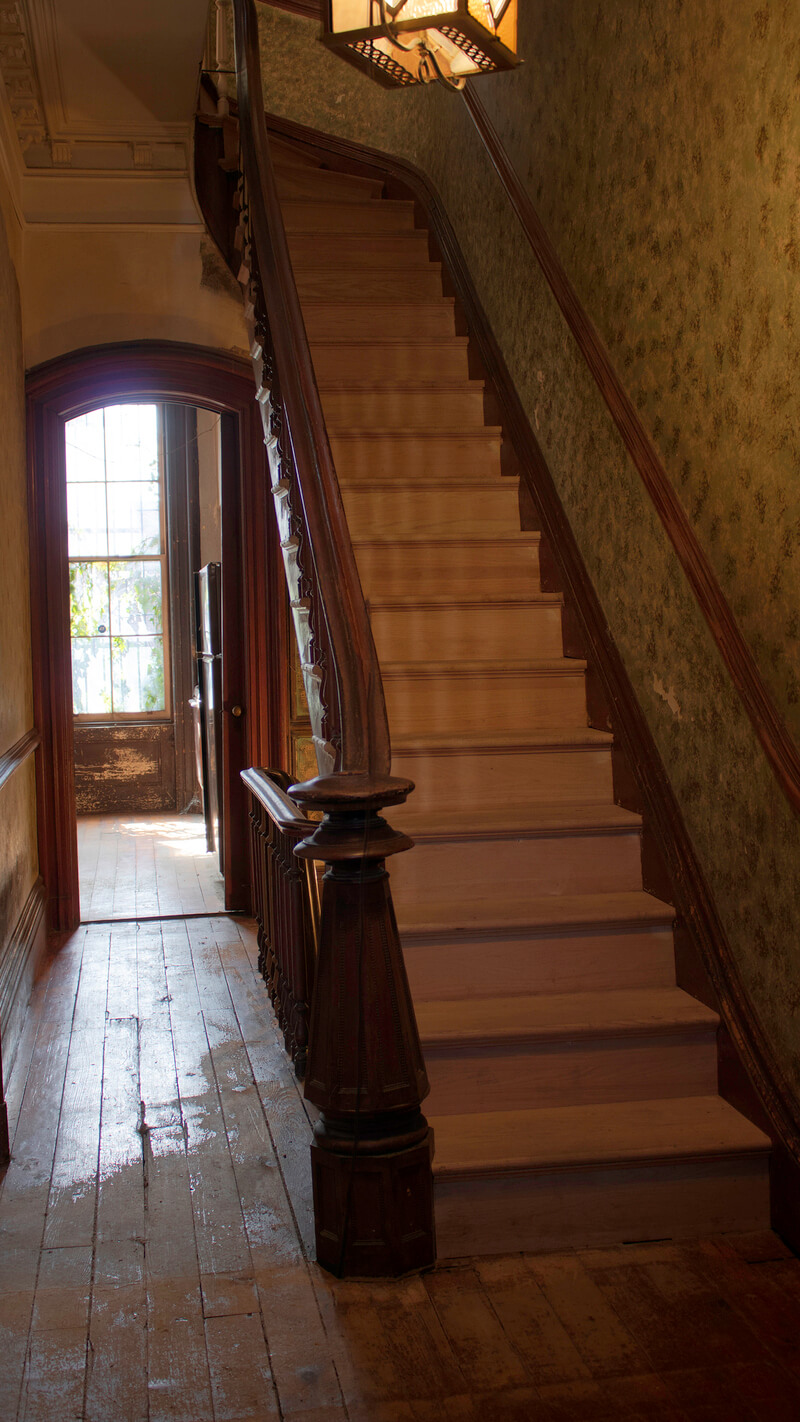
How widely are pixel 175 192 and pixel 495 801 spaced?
3.40m

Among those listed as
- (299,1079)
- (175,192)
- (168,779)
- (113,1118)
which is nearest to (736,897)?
(299,1079)

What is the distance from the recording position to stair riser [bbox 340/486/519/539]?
150 inches

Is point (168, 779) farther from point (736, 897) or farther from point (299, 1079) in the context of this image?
point (736, 897)

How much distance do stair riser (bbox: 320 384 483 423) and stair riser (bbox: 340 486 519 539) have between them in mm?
380

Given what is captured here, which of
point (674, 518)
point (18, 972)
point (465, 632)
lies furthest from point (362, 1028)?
point (18, 972)

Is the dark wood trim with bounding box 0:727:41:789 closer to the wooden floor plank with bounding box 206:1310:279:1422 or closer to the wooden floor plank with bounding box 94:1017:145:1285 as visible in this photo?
the wooden floor plank with bounding box 94:1017:145:1285

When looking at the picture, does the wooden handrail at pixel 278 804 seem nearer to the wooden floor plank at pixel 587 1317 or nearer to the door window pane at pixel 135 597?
the wooden floor plank at pixel 587 1317

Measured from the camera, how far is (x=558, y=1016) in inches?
100

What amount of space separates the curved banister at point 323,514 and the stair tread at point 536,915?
65cm

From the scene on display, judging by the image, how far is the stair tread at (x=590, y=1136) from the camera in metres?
2.25

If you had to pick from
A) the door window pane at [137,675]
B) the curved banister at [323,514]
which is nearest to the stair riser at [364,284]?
the curved banister at [323,514]

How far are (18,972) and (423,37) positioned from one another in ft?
10.3

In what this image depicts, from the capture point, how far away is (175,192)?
490cm

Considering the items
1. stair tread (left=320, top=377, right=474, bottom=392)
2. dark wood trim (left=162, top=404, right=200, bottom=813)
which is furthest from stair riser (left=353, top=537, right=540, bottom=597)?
dark wood trim (left=162, top=404, right=200, bottom=813)
